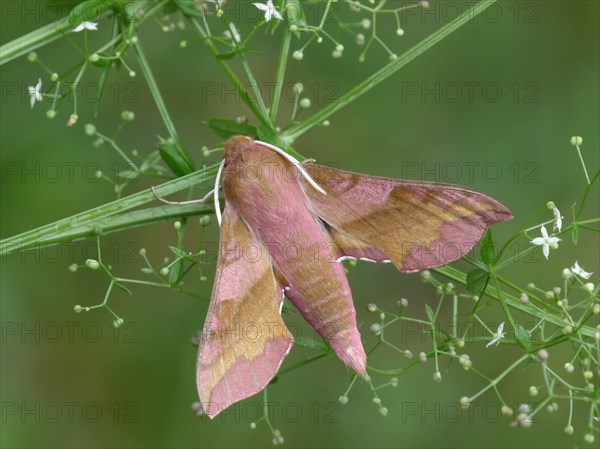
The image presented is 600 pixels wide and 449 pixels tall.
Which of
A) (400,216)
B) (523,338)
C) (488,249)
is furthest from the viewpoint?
(400,216)

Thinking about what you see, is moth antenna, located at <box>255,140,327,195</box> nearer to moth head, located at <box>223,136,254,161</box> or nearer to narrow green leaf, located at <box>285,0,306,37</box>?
moth head, located at <box>223,136,254,161</box>

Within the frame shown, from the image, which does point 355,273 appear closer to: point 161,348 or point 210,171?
point 161,348

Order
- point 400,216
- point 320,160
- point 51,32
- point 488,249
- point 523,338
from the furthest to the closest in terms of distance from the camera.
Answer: point 320,160 → point 400,216 → point 51,32 → point 488,249 → point 523,338

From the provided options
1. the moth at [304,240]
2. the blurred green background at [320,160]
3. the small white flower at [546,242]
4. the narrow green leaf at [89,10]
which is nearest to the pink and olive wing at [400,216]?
the moth at [304,240]

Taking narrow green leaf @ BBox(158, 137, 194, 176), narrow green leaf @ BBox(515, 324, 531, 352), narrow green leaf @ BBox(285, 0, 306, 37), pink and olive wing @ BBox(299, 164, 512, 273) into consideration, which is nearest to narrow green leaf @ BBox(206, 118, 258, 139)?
narrow green leaf @ BBox(158, 137, 194, 176)

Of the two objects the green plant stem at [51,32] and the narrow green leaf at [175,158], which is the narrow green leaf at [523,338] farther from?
the green plant stem at [51,32]

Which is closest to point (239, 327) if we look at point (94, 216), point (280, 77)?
point (94, 216)

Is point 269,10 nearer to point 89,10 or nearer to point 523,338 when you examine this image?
point 89,10
